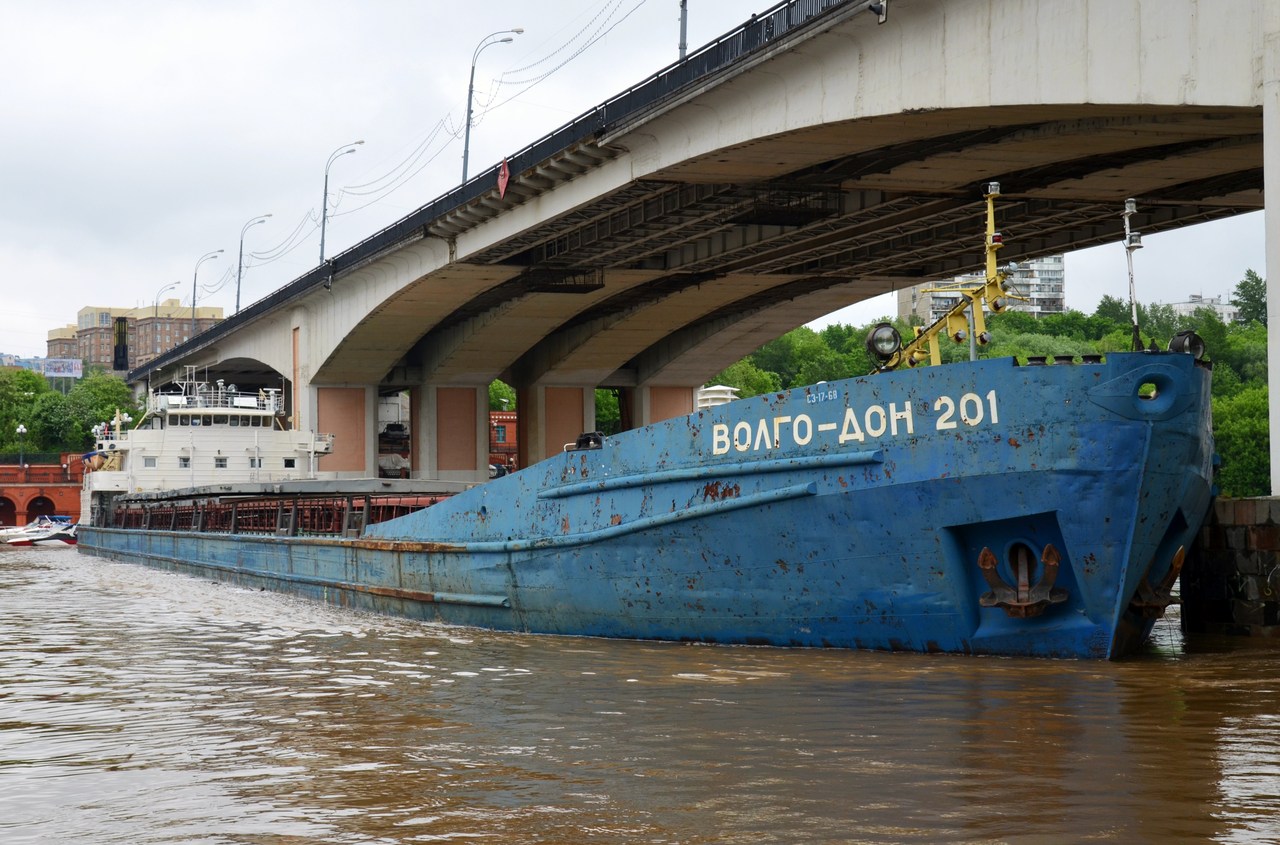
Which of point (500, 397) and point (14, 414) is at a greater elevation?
Answer: point (500, 397)

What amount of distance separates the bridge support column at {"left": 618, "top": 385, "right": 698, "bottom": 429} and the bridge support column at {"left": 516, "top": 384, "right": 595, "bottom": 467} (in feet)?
5.82

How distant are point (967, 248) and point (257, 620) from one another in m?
21.9

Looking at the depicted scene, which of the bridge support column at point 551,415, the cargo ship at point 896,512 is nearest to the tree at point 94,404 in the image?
the bridge support column at point 551,415

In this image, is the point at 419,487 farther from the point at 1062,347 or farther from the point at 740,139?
the point at 1062,347

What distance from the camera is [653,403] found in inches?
2114

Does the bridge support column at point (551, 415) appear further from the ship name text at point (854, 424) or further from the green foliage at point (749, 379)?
the green foliage at point (749, 379)

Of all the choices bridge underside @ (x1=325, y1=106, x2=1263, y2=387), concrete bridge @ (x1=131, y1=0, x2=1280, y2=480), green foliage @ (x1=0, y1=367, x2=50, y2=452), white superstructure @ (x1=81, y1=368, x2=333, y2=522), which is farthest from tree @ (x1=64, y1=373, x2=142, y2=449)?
white superstructure @ (x1=81, y1=368, x2=333, y2=522)

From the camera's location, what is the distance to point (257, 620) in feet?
61.6

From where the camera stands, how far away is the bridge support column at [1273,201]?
13.0m

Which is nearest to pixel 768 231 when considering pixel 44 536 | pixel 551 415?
pixel 551 415

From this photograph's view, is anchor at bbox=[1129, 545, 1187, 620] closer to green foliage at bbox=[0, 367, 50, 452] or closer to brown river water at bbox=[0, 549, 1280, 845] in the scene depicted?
brown river water at bbox=[0, 549, 1280, 845]

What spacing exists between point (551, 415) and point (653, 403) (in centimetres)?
415

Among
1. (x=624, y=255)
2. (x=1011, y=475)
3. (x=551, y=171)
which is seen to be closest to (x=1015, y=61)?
(x=1011, y=475)

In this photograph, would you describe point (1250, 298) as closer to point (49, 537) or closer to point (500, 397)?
→ point (500, 397)
